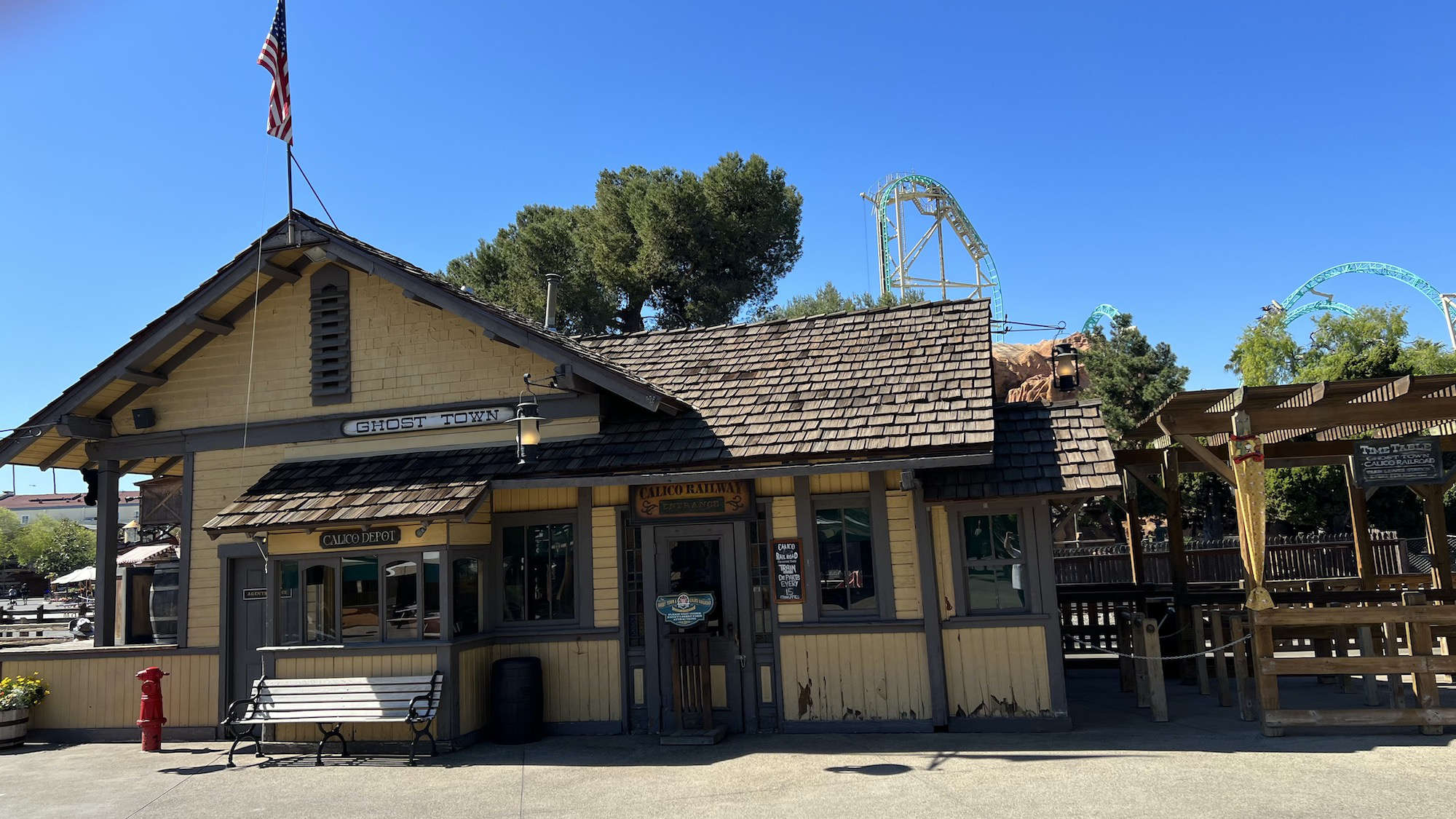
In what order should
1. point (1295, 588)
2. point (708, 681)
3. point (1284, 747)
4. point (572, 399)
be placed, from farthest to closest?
point (1295, 588) < point (572, 399) < point (708, 681) < point (1284, 747)

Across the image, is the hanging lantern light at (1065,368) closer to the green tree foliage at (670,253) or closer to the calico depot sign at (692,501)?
the calico depot sign at (692,501)

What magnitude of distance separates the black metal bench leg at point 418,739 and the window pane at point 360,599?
1.21 metres

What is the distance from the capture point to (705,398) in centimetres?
1188

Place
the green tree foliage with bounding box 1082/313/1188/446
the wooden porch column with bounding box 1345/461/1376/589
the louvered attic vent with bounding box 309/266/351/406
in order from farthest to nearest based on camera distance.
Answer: the green tree foliage with bounding box 1082/313/1188/446 < the wooden porch column with bounding box 1345/461/1376/589 < the louvered attic vent with bounding box 309/266/351/406

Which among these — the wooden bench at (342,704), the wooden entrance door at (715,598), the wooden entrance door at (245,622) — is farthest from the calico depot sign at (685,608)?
the wooden entrance door at (245,622)

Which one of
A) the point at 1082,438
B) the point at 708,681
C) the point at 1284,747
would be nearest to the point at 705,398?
the point at 708,681

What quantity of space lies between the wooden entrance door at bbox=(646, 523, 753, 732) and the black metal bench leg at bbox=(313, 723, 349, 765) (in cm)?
335

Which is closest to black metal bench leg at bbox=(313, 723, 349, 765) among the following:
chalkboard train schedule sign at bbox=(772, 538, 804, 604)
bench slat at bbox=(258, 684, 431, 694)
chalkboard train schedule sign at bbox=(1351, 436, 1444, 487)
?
bench slat at bbox=(258, 684, 431, 694)

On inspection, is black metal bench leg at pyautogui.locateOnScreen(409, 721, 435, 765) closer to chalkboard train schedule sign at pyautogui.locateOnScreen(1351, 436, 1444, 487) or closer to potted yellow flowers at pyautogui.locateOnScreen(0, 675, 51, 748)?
potted yellow flowers at pyautogui.locateOnScreen(0, 675, 51, 748)

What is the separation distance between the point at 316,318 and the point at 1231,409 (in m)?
10.4

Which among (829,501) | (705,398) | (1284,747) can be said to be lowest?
(1284,747)

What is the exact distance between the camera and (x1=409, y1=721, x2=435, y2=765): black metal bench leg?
9.92m

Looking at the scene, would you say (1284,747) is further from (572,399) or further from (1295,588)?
(572,399)

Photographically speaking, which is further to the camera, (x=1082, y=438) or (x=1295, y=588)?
(x=1295, y=588)
